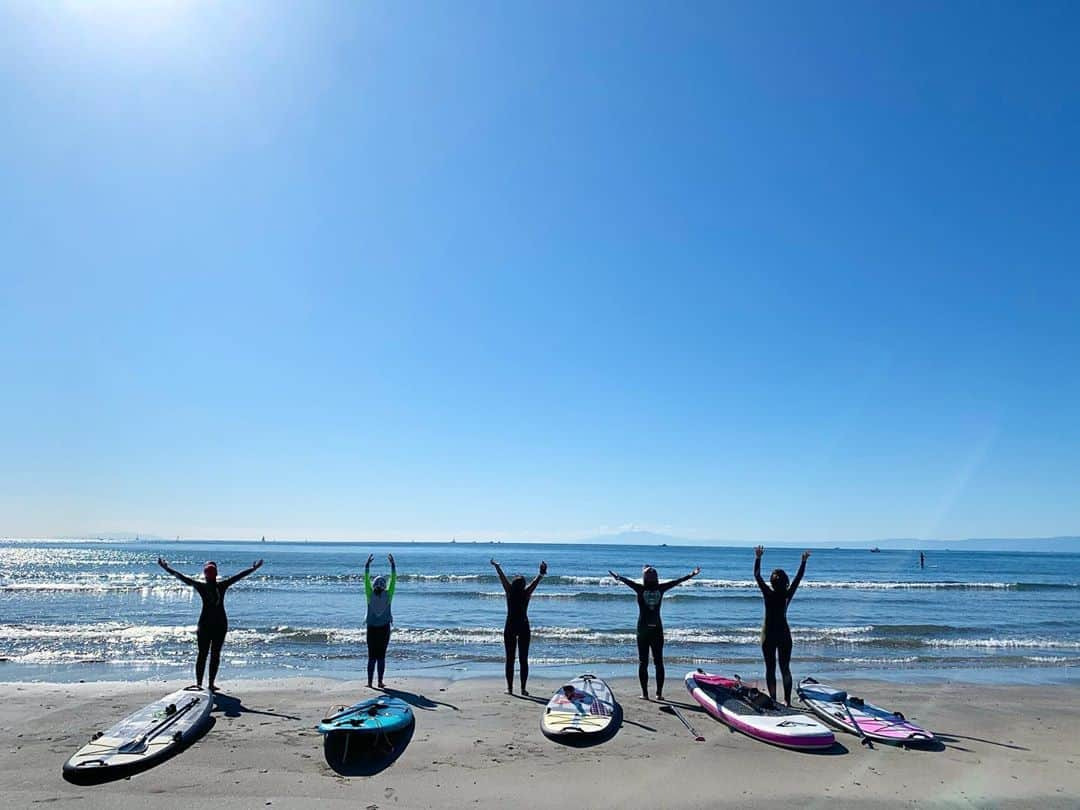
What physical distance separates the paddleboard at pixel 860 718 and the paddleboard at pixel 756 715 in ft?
1.86

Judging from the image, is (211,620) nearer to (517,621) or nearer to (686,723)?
(517,621)

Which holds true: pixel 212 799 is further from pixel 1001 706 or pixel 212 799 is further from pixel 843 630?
pixel 843 630

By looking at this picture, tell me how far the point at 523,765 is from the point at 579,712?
163cm

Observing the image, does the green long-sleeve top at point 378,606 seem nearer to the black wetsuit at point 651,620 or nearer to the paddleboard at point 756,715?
the black wetsuit at point 651,620

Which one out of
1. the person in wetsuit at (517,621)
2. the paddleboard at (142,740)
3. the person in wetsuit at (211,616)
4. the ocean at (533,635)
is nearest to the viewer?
the paddleboard at (142,740)

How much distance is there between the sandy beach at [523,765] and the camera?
5.92 meters

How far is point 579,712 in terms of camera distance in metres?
8.27

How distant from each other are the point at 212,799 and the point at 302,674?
23.0 ft

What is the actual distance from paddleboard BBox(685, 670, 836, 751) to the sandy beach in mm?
171

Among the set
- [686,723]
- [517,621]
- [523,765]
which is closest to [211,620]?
[517,621]

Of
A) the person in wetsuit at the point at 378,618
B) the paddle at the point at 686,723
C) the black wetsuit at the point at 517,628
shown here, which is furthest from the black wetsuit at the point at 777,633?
the person in wetsuit at the point at 378,618

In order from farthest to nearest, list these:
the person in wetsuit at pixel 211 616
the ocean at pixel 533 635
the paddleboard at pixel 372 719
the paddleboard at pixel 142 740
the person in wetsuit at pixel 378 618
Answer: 1. the ocean at pixel 533 635
2. the person in wetsuit at pixel 378 618
3. the person in wetsuit at pixel 211 616
4. the paddleboard at pixel 372 719
5. the paddleboard at pixel 142 740

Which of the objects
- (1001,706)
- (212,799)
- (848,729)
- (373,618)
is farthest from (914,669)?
(212,799)

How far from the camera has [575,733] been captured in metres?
7.56
